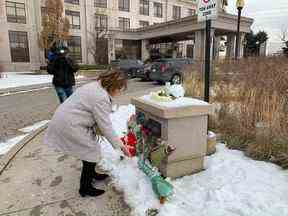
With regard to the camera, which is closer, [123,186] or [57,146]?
[57,146]

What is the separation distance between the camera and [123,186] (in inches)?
110

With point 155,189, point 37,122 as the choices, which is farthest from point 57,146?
point 37,122

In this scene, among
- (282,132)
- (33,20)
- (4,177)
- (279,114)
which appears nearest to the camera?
(4,177)

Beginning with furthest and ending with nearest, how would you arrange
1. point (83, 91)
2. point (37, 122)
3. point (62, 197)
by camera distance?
point (37, 122) < point (62, 197) < point (83, 91)

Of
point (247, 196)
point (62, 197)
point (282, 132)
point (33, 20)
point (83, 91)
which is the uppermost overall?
point (33, 20)

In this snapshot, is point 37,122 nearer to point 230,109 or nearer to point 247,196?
point 230,109

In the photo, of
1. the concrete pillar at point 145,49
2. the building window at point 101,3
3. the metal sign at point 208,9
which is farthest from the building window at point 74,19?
the metal sign at point 208,9

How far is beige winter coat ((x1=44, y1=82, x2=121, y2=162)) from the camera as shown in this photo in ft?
7.54

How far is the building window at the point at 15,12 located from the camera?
25.7 meters

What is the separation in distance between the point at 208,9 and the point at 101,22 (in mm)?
30706

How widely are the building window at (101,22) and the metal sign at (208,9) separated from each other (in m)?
29.8

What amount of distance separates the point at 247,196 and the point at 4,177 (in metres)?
2.97

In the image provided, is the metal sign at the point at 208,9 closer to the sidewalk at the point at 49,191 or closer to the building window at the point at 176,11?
the sidewalk at the point at 49,191

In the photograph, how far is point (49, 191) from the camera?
280 cm
